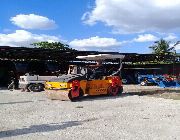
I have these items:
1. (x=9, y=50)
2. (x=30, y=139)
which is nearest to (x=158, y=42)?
(x=9, y=50)

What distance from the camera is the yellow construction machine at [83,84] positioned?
1738 cm

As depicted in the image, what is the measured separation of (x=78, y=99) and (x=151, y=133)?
28.2 ft

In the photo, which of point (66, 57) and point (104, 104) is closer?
point (104, 104)

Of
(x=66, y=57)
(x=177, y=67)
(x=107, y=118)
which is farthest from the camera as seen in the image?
(x=177, y=67)

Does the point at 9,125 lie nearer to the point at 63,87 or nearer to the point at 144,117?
the point at 144,117

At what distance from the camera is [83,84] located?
17953 millimetres

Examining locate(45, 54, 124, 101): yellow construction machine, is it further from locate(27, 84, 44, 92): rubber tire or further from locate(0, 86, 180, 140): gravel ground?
locate(27, 84, 44, 92): rubber tire

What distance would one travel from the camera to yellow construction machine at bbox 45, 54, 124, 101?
684 inches

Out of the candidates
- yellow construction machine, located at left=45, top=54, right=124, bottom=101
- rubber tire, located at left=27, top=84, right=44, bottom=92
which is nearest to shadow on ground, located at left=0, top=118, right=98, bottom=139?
yellow construction machine, located at left=45, top=54, right=124, bottom=101

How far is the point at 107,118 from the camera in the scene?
11.8m

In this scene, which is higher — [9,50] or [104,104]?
[9,50]

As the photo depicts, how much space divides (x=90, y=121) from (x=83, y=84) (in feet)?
22.3

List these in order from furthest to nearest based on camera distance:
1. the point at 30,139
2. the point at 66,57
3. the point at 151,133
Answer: the point at 66,57
the point at 151,133
the point at 30,139

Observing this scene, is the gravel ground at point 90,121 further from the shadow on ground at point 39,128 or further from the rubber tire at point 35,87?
the rubber tire at point 35,87
